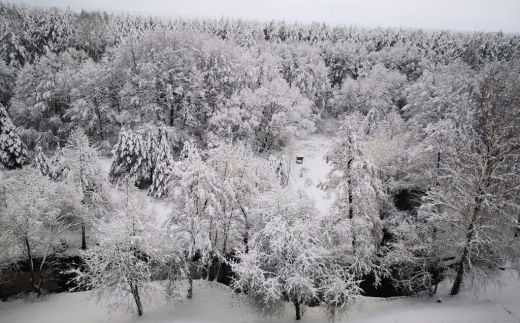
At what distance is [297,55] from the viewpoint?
61594mm

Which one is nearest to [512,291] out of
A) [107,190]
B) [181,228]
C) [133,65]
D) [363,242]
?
[363,242]

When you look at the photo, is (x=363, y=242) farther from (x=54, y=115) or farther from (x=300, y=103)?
(x=54, y=115)

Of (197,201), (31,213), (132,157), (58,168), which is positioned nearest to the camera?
(197,201)

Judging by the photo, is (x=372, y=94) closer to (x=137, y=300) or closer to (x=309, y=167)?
(x=309, y=167)

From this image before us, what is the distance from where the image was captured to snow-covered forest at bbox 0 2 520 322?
17312mm

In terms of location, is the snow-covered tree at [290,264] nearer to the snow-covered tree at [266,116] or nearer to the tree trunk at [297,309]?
the tree trunk at [297,309]

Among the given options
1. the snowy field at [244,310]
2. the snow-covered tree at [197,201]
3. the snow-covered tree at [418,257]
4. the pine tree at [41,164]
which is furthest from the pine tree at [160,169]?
the snow-covered tree at [418,257]

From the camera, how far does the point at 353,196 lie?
1939cm

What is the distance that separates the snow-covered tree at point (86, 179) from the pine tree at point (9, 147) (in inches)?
517

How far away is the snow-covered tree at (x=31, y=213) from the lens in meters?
20.1

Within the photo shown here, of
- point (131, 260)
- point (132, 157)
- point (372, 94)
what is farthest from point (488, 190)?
point (372, 94)

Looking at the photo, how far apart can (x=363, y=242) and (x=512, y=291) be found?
8463 mm

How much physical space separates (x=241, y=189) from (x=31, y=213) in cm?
1289

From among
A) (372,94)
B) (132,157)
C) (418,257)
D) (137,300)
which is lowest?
(137,300)
